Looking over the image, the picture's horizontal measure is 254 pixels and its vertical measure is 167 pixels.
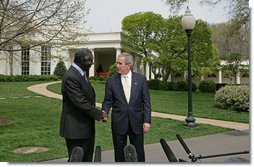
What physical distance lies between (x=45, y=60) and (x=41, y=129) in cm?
140

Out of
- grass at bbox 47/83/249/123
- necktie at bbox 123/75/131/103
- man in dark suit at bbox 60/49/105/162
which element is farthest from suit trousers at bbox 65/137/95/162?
grass at bbox 47/83/249/123

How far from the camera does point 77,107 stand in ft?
8.51

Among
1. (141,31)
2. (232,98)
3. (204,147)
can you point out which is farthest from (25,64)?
(232,98)

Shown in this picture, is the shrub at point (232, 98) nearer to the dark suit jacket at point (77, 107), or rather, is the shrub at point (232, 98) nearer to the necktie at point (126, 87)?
the necktie at point (126, 87)

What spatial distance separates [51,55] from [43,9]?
2.24 ft

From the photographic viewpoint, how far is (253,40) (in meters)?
3.11

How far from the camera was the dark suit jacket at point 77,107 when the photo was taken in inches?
101

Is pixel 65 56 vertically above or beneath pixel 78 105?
above

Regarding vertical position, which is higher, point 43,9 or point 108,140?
point 43,9

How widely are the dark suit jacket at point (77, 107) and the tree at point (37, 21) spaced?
231cm

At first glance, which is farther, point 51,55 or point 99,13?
Answer: point 51,55

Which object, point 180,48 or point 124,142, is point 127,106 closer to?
point 124,142

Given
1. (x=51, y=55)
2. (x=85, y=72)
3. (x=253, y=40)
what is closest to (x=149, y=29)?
(x=51, y=55)

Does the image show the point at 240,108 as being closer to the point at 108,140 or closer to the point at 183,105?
the point at 183,105
